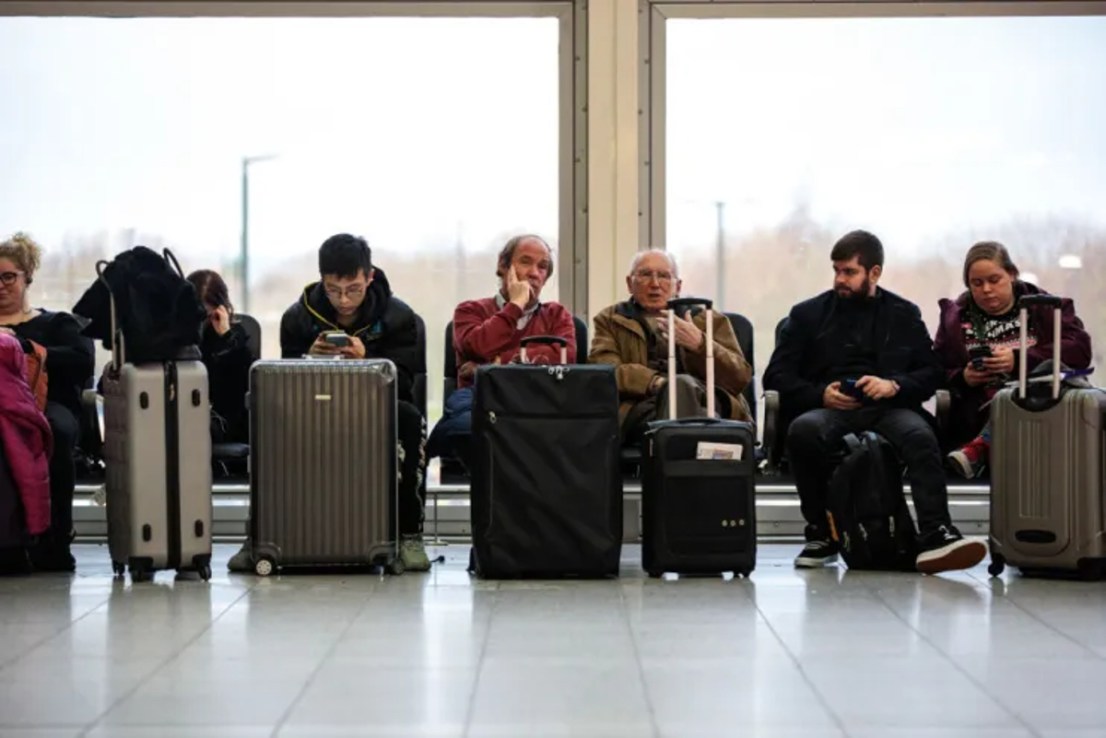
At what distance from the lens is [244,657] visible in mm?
3963

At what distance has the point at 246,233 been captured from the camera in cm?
746

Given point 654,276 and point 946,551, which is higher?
point 654,276

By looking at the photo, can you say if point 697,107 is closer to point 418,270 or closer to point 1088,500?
point 418,270

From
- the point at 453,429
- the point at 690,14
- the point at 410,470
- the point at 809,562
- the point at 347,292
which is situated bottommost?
the point at 809,562

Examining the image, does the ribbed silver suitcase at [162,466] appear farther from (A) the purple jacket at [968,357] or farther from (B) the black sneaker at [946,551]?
(A) the purple jacket at [968,357]

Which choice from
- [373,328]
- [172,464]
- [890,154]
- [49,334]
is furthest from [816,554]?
[49,334]

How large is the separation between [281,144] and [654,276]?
7.10ft

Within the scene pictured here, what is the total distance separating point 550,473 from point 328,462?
0.70 meters

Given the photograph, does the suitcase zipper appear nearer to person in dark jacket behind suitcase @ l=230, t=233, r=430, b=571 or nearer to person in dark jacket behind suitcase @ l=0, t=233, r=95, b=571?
person in dark jacket behind suitcase @ l=230, t=233, r=430, b=571

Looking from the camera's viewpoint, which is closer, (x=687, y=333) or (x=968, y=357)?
(x=687, y=333)

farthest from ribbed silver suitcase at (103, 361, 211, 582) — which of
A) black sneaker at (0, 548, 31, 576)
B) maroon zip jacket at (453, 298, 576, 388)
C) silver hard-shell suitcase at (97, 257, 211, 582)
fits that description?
Result: maroon zip jacket at (453, 298, 576, 388)

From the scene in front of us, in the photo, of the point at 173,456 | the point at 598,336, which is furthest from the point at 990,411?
the point at 173,456

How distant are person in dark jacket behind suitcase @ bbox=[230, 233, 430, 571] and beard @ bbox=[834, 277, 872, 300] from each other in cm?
149

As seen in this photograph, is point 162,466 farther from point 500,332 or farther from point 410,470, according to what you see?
→ point 500,332
